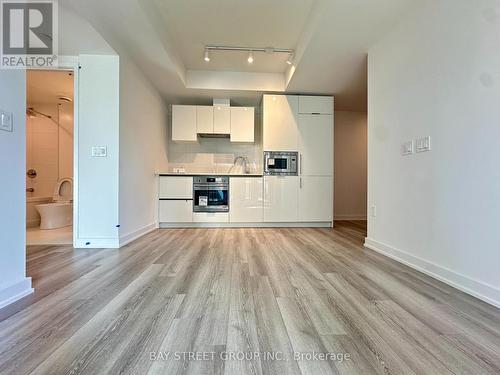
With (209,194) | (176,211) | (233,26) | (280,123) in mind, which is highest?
→ (233,26)

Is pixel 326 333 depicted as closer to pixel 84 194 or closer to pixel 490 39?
pixel 490 39

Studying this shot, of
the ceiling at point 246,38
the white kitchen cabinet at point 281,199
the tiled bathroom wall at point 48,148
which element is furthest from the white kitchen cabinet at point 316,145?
the tiled bathroom wall at point 48,148

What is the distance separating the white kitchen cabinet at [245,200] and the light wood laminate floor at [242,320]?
6.26ft

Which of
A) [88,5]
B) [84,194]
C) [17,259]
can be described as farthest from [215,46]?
[17,259]

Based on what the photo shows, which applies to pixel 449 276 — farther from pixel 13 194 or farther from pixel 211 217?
pixel 211 217

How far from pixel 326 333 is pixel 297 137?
3.32 m

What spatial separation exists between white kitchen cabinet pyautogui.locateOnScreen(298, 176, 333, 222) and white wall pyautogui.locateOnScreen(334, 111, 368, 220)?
1.08 metres

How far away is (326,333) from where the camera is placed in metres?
1.10

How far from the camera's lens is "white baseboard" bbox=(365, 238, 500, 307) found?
1.41 metres

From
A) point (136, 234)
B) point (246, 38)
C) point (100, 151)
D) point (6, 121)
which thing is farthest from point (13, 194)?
point (246, 38)

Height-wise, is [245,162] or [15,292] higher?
[245,162]

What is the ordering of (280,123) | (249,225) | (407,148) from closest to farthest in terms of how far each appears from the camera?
(407,148) → (280,123) → (249,225)

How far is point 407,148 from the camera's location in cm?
215

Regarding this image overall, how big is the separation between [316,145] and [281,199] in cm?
110
